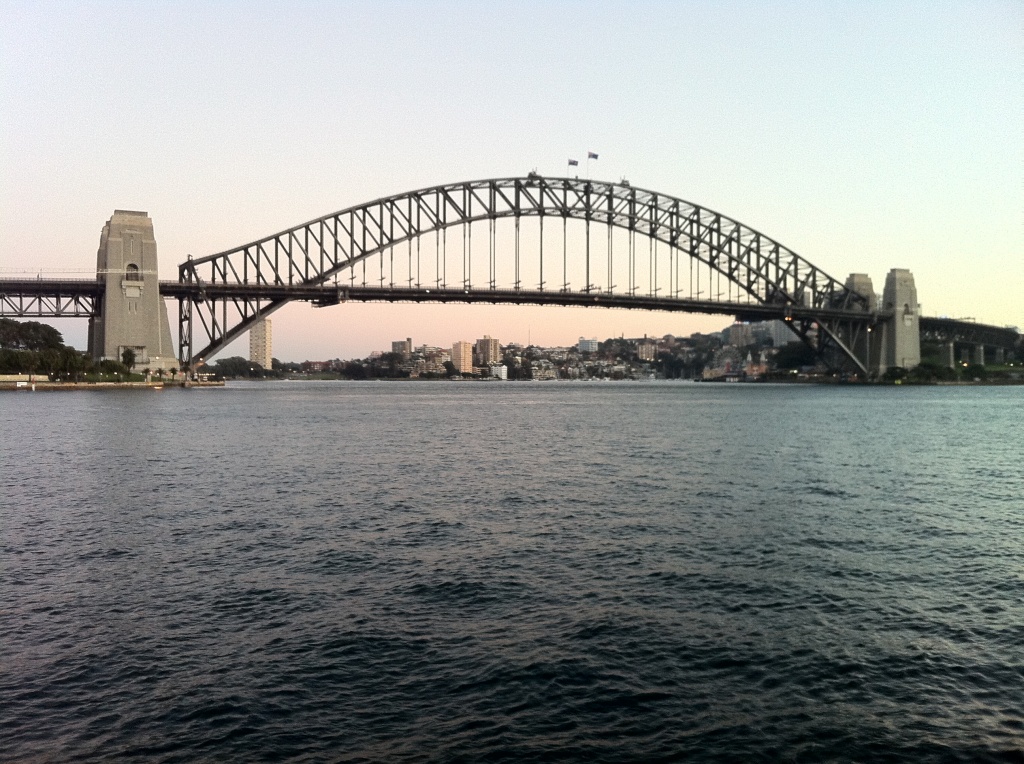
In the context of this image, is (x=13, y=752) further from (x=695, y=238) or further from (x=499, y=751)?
(x=695, y=238)

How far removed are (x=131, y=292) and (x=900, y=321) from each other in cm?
10487

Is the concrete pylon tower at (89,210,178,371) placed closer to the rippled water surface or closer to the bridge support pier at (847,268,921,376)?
the rippled water surface

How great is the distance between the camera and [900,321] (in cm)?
13038

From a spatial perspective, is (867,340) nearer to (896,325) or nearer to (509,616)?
(896,325)

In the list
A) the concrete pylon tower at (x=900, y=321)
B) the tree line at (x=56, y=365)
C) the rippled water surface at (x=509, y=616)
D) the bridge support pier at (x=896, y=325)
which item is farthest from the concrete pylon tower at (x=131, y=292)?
the concrete pylon tower at (x=900, y=321)

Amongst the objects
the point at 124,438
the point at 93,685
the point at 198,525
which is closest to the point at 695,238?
the point at 124,438

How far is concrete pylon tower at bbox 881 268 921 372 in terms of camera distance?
131 m

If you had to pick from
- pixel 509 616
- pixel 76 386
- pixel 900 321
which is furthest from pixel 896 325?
pixel 509 616

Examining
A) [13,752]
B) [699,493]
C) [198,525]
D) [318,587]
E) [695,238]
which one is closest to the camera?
[13,752]

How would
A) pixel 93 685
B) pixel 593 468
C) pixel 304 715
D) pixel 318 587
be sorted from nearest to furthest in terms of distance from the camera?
1. pixel 304 715
2. pixel 93 685
3. pixel 318 587
4. pixel 593 468

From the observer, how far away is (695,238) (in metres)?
118

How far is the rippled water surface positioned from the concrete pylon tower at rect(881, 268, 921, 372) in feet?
372

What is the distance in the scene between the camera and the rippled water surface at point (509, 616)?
857 centimetres

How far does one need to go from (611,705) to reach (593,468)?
1982cm
